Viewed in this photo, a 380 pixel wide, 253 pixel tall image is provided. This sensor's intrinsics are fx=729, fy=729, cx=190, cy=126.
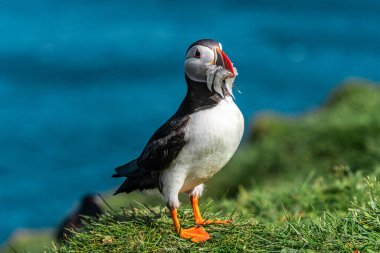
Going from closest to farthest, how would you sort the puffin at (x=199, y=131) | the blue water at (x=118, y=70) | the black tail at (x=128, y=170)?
the puffin at (x=199, y=131) < the black tail at (x=128, y=170) < the blue water at (x=118, y=70)

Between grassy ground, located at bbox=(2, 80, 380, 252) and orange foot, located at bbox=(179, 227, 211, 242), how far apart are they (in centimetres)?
4

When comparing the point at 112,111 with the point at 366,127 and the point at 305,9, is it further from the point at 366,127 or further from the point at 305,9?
the point at 366,127

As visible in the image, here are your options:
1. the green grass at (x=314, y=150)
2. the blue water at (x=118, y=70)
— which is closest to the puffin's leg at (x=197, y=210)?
the green grass at (x=314, y=150)

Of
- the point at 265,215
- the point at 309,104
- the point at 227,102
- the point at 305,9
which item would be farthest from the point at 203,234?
the point at 305,9

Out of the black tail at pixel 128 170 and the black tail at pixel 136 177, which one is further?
the black tail at pixel 128 170

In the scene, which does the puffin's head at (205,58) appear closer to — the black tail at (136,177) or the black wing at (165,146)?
the black wing at (165,146)

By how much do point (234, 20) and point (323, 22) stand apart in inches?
228

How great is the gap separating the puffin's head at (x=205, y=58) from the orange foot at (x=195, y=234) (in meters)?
1.09

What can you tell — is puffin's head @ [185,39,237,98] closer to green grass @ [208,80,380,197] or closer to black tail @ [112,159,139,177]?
black tail @ [112,159,139,177]

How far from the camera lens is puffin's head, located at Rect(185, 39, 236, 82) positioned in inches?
201

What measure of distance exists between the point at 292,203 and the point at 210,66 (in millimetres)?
2814

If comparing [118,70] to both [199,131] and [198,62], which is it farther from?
[199,131]

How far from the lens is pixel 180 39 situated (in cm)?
4300

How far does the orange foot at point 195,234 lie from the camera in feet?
17.0
